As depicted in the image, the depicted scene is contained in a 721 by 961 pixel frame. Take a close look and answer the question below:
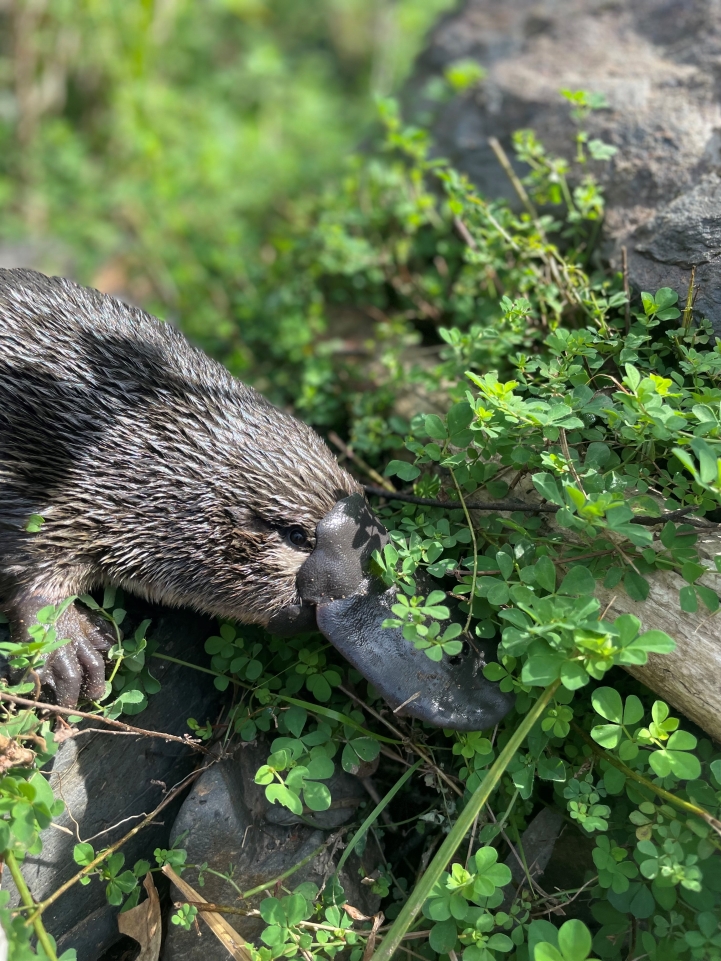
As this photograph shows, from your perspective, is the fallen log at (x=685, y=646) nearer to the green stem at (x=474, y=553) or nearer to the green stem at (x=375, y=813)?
the green stem at (x=474, y=553)

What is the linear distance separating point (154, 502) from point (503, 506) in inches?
41.3

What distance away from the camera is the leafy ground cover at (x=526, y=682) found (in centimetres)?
187

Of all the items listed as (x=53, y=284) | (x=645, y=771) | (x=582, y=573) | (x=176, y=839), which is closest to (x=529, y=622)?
(x=582, y=573)

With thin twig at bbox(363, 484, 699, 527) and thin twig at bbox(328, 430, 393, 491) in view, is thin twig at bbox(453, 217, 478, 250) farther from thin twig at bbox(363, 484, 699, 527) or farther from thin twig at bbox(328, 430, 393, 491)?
thin twig at bbox(363, 484, 699, 527)

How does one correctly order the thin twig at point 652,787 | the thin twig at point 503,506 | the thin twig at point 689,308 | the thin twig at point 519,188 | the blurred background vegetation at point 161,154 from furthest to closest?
the blurred background vegetation at point 161,154 < the thin twig at point 519,188 < the thin twig at point 689,308 < the thin twig at point 503,506 < the thin twig at point 652,787

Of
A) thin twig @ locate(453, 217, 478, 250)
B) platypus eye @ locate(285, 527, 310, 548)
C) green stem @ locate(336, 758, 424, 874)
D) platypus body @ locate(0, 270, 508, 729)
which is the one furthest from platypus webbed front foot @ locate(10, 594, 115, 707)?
thin twig @ locate(453, 217, 478, 250)

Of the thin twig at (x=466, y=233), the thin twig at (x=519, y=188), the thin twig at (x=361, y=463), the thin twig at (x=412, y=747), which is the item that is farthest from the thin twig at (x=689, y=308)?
the thin twig at (x=412, y=747)

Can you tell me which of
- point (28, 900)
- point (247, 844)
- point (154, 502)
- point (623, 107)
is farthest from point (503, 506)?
point (623, 107)

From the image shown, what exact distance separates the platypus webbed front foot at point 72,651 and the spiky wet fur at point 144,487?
60mm

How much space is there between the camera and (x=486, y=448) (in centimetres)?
231

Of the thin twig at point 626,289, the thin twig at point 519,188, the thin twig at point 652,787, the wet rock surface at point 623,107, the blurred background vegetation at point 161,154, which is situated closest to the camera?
the thin twig at point 652,787

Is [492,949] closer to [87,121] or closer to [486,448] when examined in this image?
[486,448]

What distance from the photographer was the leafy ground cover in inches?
73.7

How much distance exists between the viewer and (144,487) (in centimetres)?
236
